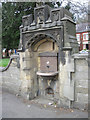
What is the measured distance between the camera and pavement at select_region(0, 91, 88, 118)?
5177 mm

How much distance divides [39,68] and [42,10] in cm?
324

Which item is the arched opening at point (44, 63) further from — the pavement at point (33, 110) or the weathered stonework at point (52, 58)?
the pavement at point (33, 110)

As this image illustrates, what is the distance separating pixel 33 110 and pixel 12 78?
2.92 m

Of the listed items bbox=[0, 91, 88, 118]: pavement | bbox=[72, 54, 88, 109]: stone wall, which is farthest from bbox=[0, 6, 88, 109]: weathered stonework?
bbox=[0, 91, 88, 118]: pavement

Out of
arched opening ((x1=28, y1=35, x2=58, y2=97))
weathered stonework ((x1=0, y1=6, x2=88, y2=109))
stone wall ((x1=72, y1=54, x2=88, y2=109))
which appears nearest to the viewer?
stone wall ((x1=72, y1=54, x2=88, y2=109))

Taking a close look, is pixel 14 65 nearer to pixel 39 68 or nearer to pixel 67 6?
pixel 39 68

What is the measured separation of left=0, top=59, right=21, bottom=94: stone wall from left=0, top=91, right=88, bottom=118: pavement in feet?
3.46

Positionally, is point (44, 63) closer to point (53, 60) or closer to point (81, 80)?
point (53, 60)

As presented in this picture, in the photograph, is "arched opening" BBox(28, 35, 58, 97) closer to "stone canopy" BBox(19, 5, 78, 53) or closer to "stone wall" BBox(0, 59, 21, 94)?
"stone canopy" BBox(19, 5, 78, 53)

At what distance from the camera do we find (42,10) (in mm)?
6172

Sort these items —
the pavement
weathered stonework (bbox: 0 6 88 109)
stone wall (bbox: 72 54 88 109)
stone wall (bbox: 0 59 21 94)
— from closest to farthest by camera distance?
the pavement → stone wall (bbox: 72 54 88 109) → weathered stonework (bbox: 0 6 88 109) → stone wall (bbox: 0 59 21 94)

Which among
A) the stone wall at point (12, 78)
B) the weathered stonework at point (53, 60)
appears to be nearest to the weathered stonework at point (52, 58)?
the weathered stonework at point (53, 60)

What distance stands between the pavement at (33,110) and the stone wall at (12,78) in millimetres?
1054

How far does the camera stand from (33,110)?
568cm
